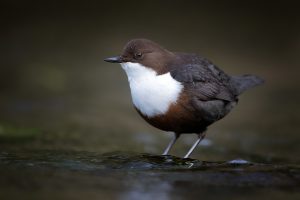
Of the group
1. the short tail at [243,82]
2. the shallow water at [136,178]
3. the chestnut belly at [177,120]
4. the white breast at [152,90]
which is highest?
the short tail at [243,82]

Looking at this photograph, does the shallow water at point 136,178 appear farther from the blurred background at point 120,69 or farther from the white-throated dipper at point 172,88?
the blurred background at point 120,69

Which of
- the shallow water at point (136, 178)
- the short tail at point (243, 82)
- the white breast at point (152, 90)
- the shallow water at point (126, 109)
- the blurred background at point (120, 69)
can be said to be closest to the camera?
the shallow water at point (136, 178)

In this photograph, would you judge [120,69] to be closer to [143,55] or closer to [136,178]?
[143,55]

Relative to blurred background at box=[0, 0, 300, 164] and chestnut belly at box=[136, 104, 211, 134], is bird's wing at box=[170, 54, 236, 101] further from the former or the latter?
blurred background at box=[0, 0, 300, 164]

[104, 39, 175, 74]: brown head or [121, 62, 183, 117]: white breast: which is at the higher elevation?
[104, 39, 175, 74]: brown head

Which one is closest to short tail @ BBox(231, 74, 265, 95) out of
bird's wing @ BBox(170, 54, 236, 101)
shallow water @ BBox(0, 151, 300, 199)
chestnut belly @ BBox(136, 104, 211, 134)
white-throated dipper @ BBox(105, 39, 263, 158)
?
bird's wing @ BBox(170, 54, 236, 101)

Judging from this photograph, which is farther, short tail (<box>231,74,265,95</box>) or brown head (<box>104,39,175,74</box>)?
short tail (<box>231,74,265,95</box>)

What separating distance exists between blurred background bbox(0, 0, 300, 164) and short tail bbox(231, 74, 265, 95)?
2.56 ft

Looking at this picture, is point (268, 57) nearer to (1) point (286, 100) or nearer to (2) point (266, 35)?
(2) point (266, 35)

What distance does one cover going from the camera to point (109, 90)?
33.9 ft

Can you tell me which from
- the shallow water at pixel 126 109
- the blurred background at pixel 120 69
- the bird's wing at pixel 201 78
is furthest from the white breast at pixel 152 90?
the blurred background at pixel 120 69

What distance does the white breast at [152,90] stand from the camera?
564 cm

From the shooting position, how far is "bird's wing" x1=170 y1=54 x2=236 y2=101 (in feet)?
19.3

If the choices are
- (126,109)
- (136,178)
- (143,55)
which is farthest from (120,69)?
(136,178)
